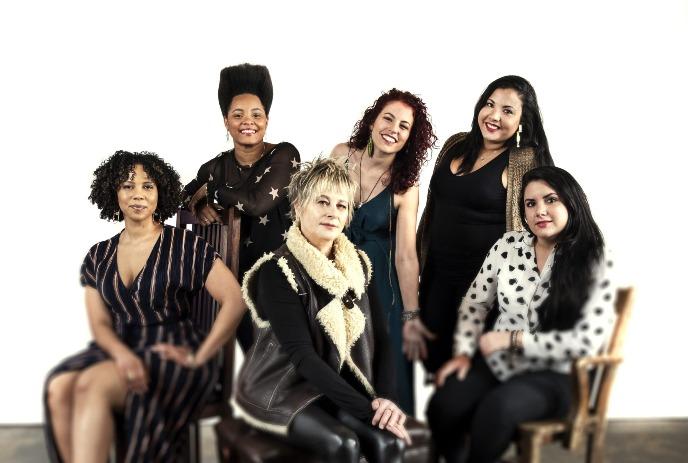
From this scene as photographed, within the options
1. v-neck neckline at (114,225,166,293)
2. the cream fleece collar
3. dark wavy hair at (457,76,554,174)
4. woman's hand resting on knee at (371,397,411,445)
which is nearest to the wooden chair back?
v-neck neckline at (114,225,166,293)

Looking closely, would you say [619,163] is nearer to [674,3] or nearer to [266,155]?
[674,3]

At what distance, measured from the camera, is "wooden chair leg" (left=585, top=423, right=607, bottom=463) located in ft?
5.85

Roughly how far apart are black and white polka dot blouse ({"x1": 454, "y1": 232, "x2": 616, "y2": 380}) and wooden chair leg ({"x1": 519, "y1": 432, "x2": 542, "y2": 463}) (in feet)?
0.46

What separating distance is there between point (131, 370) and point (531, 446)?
91 centimetres

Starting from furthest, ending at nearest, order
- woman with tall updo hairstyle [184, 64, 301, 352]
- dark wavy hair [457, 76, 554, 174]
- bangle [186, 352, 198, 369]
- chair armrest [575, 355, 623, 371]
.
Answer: woman with tall updo hairstyle [184, 64, 301, 352], dark wavy hair [457, 76, 554, 174], bangle [186, 352, 198, 369], chair armrest [575, 355, 623, 371]

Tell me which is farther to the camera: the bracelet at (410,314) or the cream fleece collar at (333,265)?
the bracelet at (410,314)

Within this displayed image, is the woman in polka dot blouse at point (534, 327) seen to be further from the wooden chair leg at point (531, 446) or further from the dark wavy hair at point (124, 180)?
the dark wavy hair at point (124, 180)


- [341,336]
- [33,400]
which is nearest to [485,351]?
[341,336]

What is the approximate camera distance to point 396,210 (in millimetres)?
2041

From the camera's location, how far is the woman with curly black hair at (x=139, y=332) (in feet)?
5.54

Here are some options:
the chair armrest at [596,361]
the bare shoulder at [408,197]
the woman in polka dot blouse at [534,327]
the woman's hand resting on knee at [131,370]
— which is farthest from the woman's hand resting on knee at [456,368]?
the woman's hand resting on knee at [131,370]

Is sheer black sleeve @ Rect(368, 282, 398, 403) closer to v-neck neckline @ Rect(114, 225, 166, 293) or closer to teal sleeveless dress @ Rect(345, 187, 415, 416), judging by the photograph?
teal sleeveless dress @ Rect(345, 187, 415, 416)

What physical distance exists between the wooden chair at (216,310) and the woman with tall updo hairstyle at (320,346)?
0.08m

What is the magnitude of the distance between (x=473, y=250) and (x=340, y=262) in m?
0.37
